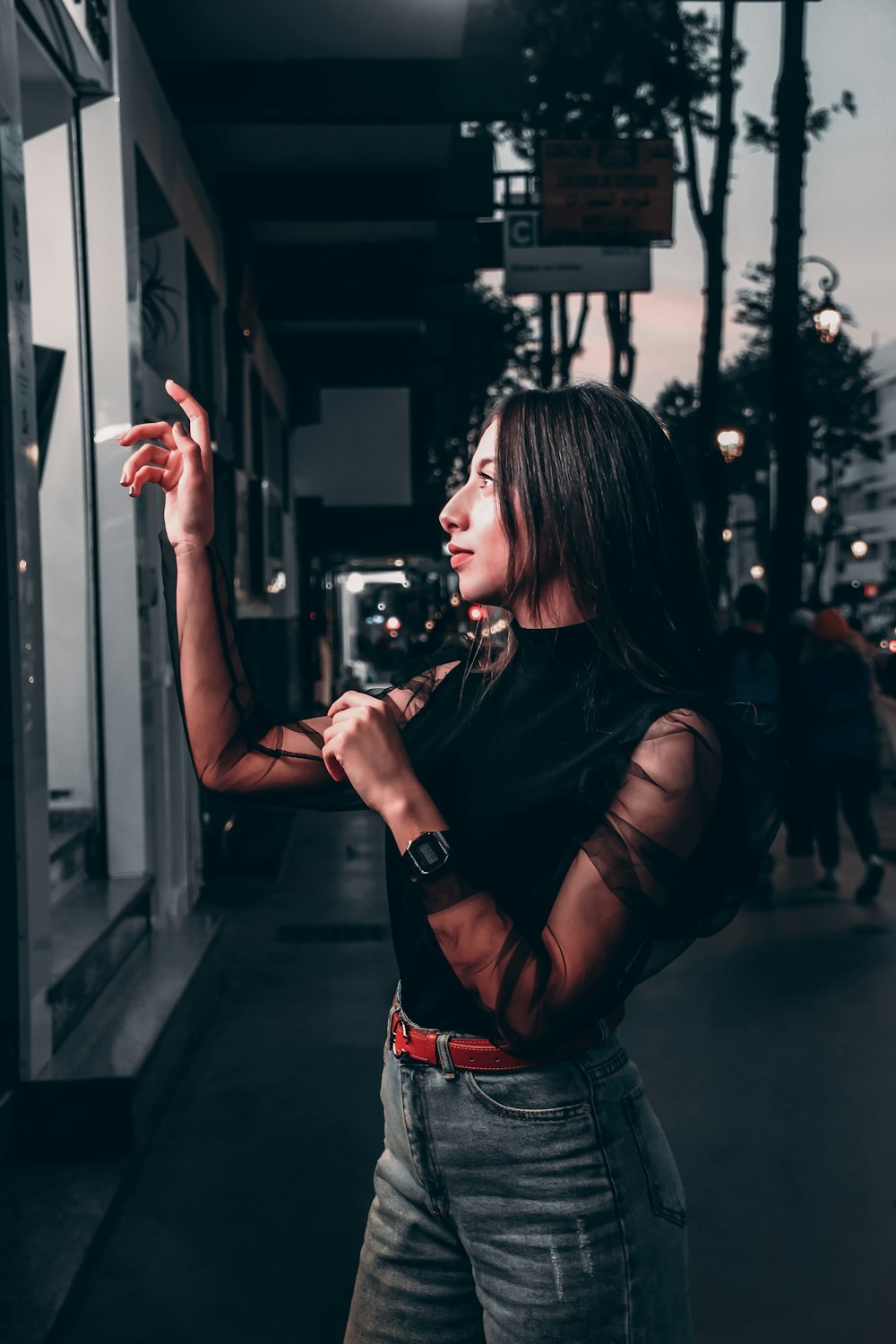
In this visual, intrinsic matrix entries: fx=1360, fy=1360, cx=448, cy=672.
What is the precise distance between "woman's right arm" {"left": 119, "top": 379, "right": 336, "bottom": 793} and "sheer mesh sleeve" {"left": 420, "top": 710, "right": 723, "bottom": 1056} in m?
0.41

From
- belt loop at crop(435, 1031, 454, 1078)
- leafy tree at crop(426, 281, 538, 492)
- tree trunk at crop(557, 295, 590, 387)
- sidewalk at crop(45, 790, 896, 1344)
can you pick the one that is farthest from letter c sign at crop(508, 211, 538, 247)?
tree trunk at crop(557, 295, 590, 387)

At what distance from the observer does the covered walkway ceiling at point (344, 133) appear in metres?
7.88

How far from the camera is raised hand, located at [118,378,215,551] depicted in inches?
68.9

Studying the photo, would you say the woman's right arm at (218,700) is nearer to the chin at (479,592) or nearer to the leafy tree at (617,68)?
the chin at (479,592)

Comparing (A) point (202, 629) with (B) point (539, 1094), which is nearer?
(B) point (539, 1094)

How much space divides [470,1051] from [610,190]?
11366mm

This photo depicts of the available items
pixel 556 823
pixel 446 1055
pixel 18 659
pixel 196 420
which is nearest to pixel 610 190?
pixel 18 659

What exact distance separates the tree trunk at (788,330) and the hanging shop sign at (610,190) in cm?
133

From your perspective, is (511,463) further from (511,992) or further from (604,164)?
(604,164)

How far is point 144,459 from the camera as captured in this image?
1.74m

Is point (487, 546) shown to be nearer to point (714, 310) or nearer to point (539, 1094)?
point (539, 1094)

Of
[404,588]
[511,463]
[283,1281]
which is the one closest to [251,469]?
[283,1281]

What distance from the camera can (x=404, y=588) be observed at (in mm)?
56250

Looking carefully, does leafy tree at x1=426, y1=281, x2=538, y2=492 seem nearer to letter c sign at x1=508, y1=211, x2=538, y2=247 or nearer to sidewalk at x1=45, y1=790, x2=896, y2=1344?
letter c sign at x1=508, y1=211, x2=538, y2=247
